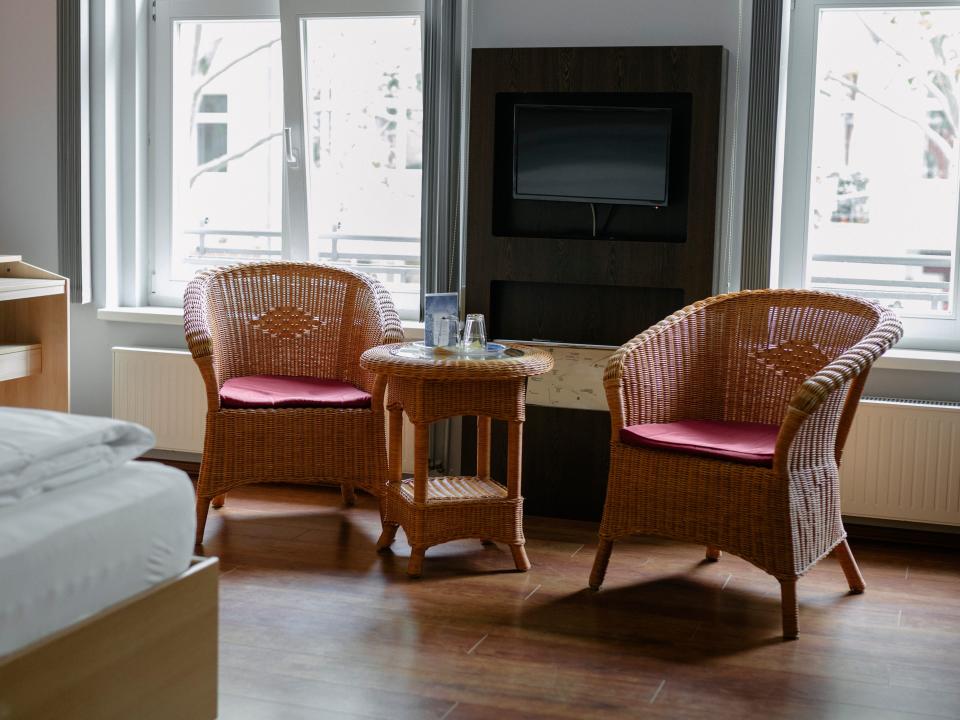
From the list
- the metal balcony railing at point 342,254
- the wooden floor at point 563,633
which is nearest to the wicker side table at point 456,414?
the wooden floor at point 563,633

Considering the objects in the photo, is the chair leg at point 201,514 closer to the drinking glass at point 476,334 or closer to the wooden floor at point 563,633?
the wooden floor at point 563,633

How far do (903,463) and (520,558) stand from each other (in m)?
1.38

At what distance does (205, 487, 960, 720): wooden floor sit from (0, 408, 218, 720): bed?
488 millimetres

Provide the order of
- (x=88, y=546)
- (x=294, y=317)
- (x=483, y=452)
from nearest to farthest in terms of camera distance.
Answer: (x=88, y=546)
(x=483, y=452)
(x=294, y=317)

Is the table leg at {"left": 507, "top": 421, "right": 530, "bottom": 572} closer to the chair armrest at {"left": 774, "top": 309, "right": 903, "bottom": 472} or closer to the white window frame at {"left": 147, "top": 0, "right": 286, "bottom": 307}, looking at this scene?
the chair armrest at {"left": 774, "top": 309, "right": 903, "bottom": 472}

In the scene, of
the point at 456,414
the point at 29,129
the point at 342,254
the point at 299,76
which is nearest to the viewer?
the point at 456,414

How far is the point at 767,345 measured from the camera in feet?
11.8

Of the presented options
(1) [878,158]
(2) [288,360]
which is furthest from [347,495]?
(1) [878,158]

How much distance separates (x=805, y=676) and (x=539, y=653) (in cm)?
64

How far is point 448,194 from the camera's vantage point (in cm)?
433

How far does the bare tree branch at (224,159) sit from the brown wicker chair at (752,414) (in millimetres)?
2069

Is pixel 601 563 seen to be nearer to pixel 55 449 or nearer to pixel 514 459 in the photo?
pixel 514 459

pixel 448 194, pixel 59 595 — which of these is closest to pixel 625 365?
pixel 448 194

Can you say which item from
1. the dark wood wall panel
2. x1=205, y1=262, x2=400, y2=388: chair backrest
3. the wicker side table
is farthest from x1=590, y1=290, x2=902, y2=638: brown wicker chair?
x1=205, y1=262, x2=400, y2=388: chair backrest
